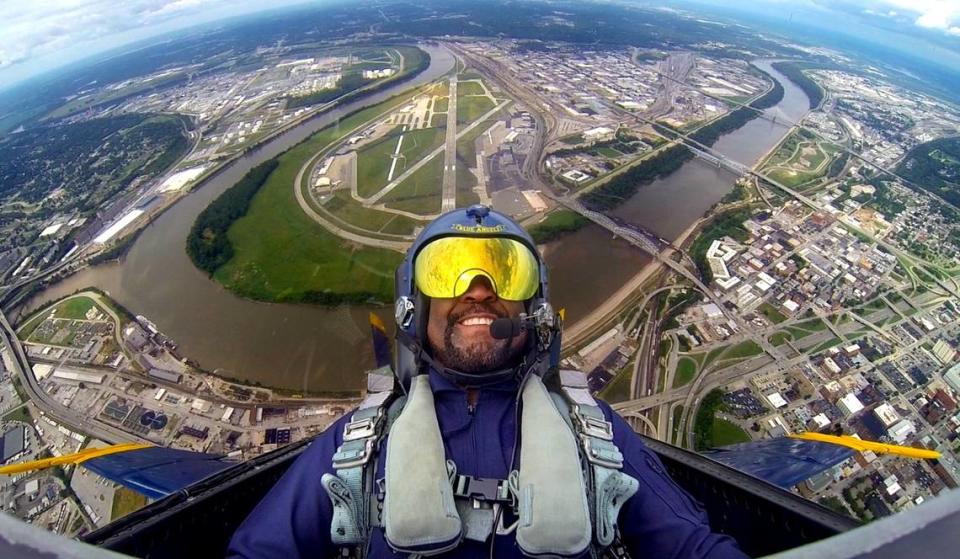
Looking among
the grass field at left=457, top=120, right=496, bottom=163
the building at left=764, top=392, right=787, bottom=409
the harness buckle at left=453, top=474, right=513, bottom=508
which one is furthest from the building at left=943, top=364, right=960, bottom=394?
the grass field at left=457, top=120, right=496, bottom=163

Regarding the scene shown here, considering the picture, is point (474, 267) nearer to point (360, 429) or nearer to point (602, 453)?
point (360, 429)

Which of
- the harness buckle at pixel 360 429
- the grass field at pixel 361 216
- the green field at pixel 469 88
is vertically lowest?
the grass field at pixel 361 216

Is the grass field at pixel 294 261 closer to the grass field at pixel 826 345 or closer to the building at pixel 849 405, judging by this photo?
the building at pixel 849 405

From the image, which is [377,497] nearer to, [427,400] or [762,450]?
[427,400]

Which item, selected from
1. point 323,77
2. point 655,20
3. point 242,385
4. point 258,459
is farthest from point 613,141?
point 655,20

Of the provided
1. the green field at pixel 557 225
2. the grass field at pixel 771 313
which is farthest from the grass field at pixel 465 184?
the grass field at pixel 771 313

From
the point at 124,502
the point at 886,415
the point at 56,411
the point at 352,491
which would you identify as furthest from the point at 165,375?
the point at 886,415

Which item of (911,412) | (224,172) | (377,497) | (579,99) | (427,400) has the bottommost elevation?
(911,412)
